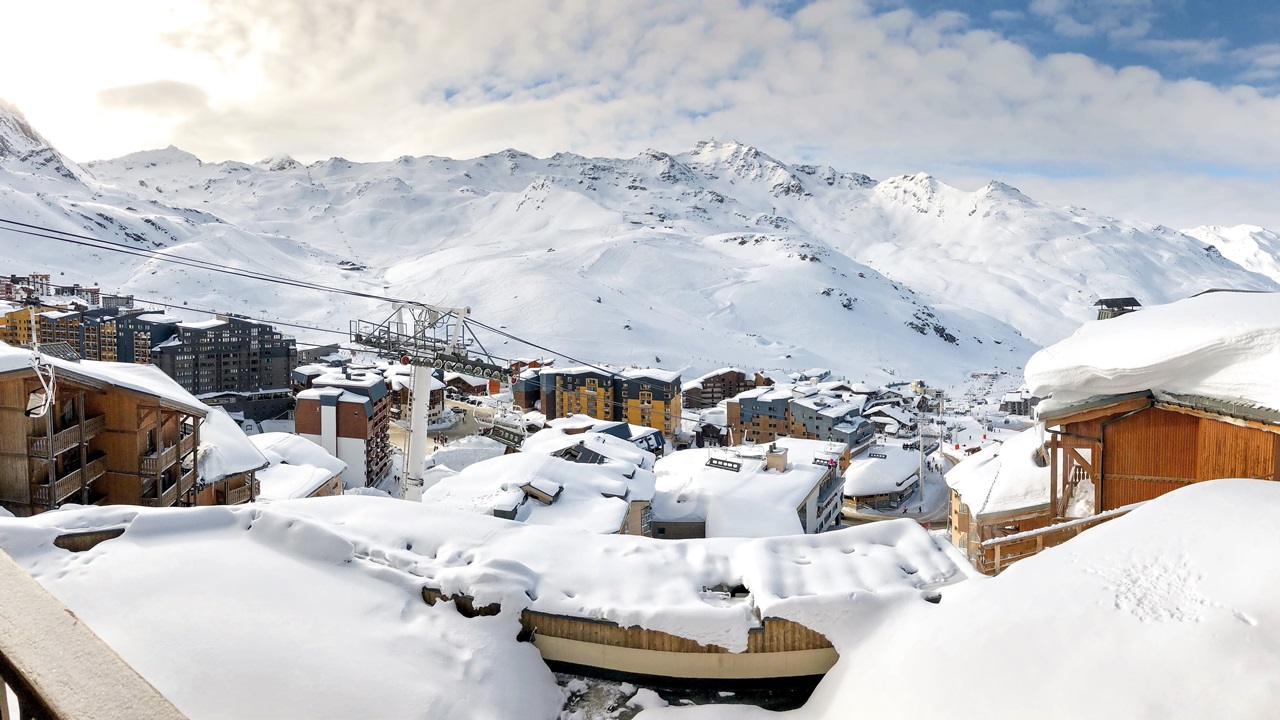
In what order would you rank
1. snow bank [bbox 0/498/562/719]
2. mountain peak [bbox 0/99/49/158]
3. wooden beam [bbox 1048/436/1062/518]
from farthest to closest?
mountain peak [bbox 0/99/49/158] → wooden beam [bbox 1048/436/1062/518] → snow bank [bbox 0/498/562/719]

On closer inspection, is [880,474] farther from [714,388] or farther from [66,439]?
[66,439]

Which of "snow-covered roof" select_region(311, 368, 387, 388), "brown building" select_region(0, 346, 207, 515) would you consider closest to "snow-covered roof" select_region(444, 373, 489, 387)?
"snow-covered roof" select_region(311, 368, 387, 388)

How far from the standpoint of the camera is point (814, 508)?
27.4m

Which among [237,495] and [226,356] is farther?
[226,356]

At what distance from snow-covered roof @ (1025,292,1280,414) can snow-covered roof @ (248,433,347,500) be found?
19.0 m

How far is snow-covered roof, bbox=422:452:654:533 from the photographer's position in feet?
63.7

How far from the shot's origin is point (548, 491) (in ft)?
66.8

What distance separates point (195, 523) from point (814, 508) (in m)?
24.8

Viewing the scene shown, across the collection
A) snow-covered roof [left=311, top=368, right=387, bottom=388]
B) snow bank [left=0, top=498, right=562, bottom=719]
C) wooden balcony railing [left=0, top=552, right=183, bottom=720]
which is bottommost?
snow-covered roof [left=311, top=368, right=387, bottom=388]

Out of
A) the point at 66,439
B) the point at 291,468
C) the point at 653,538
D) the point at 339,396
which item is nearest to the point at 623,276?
the point at 339,396

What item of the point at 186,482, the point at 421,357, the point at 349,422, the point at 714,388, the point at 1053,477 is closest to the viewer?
the point at 1053,477

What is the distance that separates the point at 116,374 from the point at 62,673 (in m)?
12.9

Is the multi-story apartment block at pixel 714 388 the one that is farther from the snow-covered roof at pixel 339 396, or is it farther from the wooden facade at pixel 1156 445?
the wooden facade at pixel 1156 445

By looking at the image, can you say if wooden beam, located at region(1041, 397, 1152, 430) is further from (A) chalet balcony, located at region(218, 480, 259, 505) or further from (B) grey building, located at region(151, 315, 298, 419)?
(B) grey building, located at region(151, 315, 298, 419)
